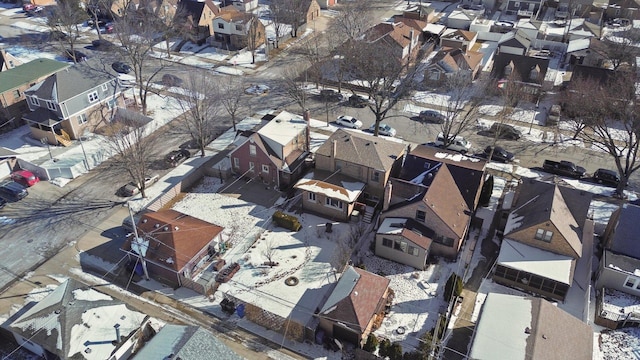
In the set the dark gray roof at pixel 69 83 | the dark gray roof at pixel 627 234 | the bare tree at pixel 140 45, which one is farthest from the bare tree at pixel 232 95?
the dark gray roof at pixel 627 234

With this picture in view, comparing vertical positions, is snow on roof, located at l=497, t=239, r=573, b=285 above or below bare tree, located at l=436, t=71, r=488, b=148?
below

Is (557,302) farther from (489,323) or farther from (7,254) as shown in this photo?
(7,254)

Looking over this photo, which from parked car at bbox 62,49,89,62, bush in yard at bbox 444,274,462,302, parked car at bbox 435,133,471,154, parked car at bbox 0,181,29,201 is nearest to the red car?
parked car at bbox 0,181,29,201

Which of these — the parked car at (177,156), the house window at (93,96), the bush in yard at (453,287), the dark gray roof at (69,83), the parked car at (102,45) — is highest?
the dark gray roof at (69,83)

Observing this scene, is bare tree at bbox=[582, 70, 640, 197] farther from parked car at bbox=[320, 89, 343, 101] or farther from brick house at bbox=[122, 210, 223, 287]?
brick house at bbox=[122, 210, 223, 287]

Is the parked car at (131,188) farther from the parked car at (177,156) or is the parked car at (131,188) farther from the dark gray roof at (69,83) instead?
the dark gray roof at (69,83)

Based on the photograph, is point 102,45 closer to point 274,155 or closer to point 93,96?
point 93,96
